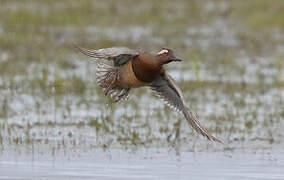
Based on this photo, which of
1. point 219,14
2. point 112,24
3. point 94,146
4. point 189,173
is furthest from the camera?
point 219,14

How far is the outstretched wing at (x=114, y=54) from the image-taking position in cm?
781

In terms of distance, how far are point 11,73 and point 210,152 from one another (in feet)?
14.2

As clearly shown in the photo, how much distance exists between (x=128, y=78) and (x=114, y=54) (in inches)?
15.2

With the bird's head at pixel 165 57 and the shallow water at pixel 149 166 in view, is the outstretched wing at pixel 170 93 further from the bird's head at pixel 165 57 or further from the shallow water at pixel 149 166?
the shallow water at pixel 149 166

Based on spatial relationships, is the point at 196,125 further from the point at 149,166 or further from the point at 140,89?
the point at 140,89

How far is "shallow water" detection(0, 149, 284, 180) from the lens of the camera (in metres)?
8.31

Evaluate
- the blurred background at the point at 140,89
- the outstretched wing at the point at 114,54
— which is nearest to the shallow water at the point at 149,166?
the blurred background at the point at 140,89

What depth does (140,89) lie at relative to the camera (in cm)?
1259

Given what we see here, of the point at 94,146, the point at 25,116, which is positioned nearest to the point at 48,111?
the point at 25,116

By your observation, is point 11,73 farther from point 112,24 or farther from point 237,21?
point 237,21

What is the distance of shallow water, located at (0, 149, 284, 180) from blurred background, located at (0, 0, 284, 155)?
335mm

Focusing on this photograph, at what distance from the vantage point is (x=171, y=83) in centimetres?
860

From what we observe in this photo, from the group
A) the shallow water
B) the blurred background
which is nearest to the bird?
the blurred background

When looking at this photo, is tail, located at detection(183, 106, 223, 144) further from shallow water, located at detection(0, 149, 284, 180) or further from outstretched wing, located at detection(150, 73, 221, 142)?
shallow water, located at detection(0, 149, 284, 180)
